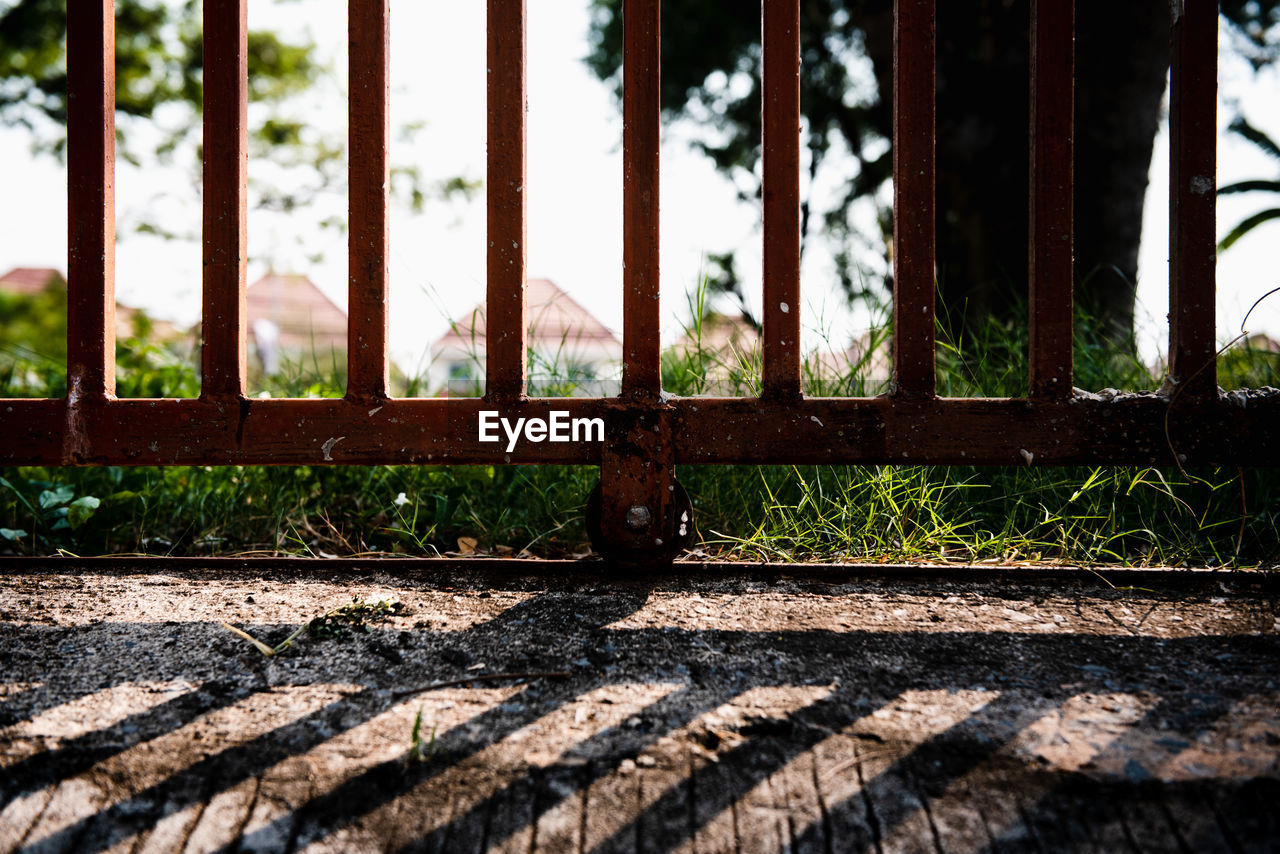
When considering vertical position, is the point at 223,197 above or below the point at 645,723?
above

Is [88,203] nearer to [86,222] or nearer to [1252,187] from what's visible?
[86,222]

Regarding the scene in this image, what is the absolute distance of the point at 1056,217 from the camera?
1.45 m

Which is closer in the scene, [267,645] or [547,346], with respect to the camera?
[267,645]

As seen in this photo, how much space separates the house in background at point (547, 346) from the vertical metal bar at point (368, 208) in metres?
0.88

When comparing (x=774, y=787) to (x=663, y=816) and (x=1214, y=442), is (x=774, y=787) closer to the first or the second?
(x=663, y=816)

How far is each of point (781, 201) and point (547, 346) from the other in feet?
4.13

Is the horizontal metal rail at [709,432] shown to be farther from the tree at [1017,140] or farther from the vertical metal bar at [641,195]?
the tree at [1017,140]

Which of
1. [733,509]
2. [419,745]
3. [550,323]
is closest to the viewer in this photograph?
[419,745]

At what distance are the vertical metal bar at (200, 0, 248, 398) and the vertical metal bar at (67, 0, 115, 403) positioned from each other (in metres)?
0.20

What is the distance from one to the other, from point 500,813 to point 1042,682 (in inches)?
29.7

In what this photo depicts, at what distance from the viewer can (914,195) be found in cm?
145

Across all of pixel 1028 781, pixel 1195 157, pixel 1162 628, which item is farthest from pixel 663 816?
pixel 1195 157

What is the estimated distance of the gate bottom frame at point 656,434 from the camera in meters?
1.44

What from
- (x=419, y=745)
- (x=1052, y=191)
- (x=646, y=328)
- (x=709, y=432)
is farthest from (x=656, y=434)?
(x=1052, y=191)
